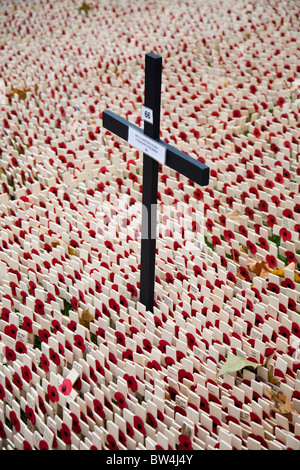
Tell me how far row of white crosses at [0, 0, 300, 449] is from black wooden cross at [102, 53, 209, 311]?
46 centimetres

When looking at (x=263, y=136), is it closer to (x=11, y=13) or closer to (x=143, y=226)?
(x=143, y=226)

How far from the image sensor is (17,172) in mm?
9391

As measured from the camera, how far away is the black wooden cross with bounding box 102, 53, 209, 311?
18.6 ft

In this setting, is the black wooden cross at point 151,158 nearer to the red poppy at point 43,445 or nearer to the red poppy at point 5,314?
the red poppy at point 5,314

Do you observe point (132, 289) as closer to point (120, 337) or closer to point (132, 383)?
point (120, 337)

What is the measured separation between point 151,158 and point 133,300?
Result: 5.50 feet

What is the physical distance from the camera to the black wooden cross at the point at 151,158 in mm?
5676

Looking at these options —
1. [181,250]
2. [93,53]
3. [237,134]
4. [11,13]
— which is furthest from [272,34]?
[181,250]

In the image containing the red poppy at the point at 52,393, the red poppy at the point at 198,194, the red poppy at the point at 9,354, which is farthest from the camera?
the red poppy at the point at 198,194

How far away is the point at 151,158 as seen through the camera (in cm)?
609

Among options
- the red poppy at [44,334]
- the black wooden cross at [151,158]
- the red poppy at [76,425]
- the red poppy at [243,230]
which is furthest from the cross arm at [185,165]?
the red poppy at [76,425]

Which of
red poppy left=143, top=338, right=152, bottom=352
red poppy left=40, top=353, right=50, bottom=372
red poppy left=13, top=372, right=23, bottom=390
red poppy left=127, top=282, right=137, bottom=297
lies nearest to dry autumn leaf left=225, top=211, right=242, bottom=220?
red poppy left=127, top=282, right=137, bottom=297

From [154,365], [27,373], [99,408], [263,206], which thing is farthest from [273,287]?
Result: [27,373]

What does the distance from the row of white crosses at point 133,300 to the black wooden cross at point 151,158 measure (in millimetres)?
465
